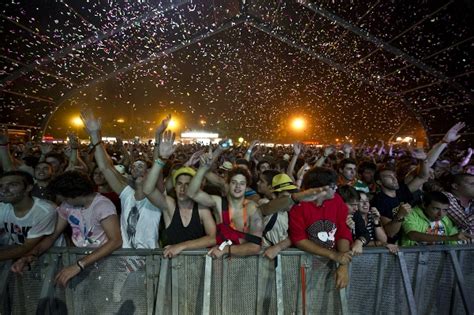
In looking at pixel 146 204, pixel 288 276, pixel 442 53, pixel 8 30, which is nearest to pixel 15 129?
pixel 8 30

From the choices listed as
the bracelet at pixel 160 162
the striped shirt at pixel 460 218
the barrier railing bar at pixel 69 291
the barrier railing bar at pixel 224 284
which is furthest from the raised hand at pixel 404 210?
the barrier railing bar at pixel 69 291

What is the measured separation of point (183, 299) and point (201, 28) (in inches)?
581

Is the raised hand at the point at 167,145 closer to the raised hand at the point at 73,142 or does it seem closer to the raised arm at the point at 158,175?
the raised arm at the point at 158,175

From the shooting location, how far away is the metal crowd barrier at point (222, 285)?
8.33 feet

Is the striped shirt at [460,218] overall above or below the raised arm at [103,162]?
below

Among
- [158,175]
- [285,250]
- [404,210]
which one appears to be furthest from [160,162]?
[404,210]

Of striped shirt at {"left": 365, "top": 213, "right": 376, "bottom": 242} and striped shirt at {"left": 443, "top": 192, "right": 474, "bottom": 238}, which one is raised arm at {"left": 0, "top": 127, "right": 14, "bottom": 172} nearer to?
striped shirt at {"left": 365, "top": 213, "right": 376, "bottom": 242}

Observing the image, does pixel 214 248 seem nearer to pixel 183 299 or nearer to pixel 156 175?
pixel 183 299

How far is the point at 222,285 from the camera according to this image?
8.57 feet

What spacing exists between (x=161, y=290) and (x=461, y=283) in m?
2.53

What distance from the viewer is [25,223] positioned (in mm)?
2791

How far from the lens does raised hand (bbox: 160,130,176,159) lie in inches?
110

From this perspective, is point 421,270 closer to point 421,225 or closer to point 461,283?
point 461,283

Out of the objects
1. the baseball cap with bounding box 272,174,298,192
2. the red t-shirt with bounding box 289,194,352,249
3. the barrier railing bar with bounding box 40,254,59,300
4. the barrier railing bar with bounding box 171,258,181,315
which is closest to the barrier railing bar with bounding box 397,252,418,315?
the red t-shirt with bounding box 289,194,352,249
